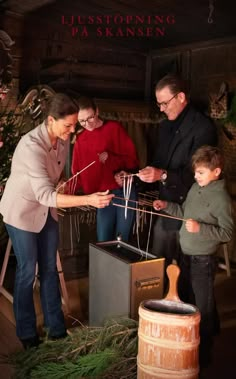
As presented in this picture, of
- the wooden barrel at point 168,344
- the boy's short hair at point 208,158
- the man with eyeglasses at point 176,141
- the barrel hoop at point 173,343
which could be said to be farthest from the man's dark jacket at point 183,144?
the barrel hoop at point 173,343

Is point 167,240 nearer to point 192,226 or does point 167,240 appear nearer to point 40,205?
point 192,226

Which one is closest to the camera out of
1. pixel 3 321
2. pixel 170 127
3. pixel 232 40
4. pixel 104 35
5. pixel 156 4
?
pixel 170 127

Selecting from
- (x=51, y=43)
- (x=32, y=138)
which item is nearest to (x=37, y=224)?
(x=32, y=138)

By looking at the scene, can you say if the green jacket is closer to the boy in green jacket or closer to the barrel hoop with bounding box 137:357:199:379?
the boy in green jacket

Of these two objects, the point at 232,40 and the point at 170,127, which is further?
the point at 232,40

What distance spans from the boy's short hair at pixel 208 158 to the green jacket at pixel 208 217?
10 cm

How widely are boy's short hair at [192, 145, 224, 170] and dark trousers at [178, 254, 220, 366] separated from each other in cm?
51

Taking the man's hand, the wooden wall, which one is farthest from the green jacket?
the wooden wall

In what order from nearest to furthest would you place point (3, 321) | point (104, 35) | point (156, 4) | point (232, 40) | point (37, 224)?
point (37, 224) < point (3, 321) < point (156, 4) < point (232, 40) < point (104, 35)

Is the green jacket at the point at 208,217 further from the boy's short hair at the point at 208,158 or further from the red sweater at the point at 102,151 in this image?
the red sweater at the point at 102,151

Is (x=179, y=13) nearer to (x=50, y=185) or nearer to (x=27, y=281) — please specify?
(x=50, y=185)

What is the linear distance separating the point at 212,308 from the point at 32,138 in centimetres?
139

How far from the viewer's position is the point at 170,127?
2.85 metres

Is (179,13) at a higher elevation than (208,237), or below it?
higher
